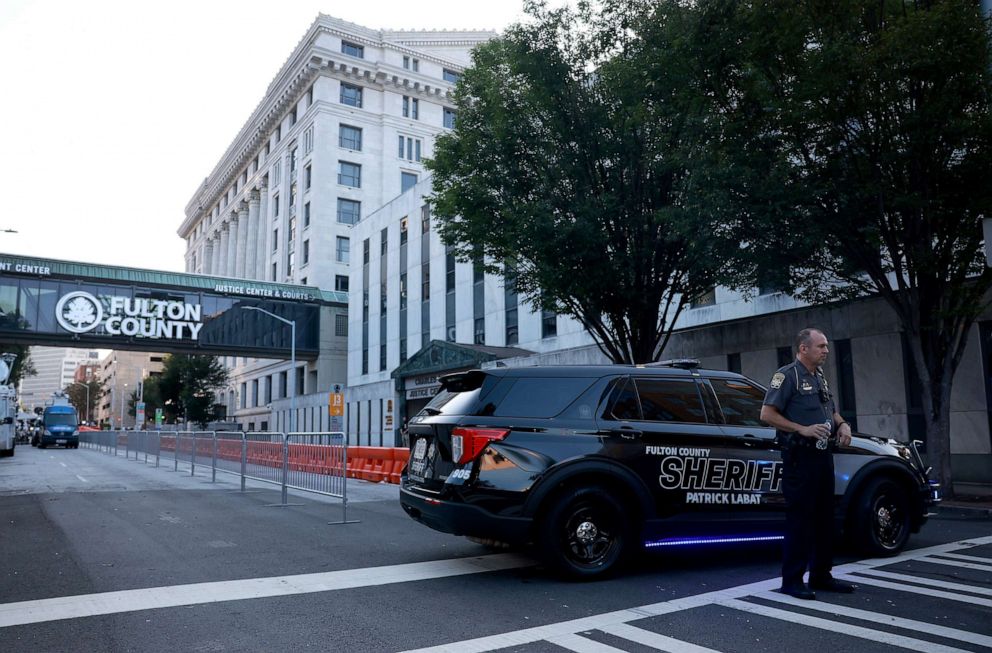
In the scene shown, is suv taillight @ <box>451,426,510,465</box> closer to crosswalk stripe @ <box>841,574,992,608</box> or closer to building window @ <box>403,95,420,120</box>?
crosswalk stripe @ <box>841,574,992,608</box>

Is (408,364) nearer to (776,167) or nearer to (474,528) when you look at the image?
(776,167)

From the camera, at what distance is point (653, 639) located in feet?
15.7

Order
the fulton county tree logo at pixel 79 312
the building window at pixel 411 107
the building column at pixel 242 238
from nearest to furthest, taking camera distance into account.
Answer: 1. the fulton county tree logo at pixel 79 312
2. the building window at pixel 411 107
3. the building column at pixel 242 238

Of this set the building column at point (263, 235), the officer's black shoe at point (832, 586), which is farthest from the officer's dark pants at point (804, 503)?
the building column at point (263, 235)

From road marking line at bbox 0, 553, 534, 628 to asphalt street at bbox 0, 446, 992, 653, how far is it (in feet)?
0.06

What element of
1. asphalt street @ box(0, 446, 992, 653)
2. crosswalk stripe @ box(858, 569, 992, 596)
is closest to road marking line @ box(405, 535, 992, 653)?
asphalt street @ box(0, 446, 992, 653)

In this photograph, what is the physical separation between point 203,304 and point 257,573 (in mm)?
48430

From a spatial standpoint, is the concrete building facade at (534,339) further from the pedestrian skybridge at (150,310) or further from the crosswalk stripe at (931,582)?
the crosswalk stripe at (931,582)

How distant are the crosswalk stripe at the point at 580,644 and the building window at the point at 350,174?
193 feet

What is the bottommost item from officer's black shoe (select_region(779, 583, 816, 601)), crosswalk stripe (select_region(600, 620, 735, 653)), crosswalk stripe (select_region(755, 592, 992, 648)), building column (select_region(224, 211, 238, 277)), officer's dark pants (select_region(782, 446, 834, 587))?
crosswalk stripe (select_region(755, 592, 992, 648))

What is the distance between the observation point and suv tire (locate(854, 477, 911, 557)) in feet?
24.0

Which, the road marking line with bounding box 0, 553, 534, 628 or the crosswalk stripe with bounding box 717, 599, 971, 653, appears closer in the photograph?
the crosswalk stripe with bounding box 717, 599, 971, 653

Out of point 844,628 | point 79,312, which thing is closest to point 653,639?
point 844,628

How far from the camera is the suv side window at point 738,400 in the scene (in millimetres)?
7191
